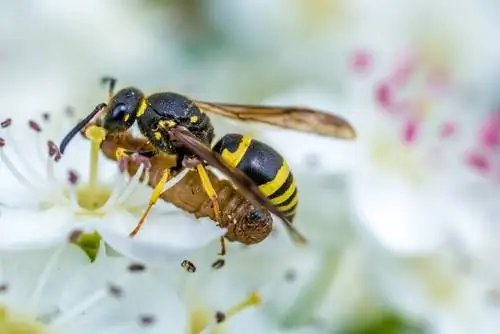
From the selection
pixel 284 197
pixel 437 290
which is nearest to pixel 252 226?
pixel 284 197

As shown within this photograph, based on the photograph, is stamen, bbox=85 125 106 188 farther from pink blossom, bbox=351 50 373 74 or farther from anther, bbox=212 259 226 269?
pink blossom, bbox=351 50 373 74

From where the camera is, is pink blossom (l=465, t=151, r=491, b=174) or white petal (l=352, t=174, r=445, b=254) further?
pink blossom (l=465, t=151, r=491, b=174)

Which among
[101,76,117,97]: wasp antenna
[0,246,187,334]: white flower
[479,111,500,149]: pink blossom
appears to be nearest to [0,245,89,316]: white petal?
[0,246,187,334]: white flower

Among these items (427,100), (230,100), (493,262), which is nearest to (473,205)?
(493,262)

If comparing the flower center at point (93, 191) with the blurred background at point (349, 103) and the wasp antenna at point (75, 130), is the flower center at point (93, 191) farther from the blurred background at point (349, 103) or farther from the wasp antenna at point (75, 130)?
the blurred background at point (349, 103)

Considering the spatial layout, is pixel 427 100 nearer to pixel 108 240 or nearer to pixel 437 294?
pixel 437 294

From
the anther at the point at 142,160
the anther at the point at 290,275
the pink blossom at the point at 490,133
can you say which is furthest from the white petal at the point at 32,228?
the pink blossom at the point at 490,133
